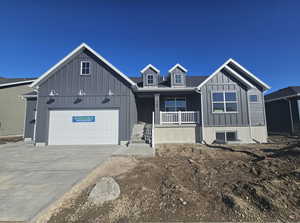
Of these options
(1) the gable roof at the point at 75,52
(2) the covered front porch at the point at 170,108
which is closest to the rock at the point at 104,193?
(2) the covered front porch at the point at 170,108

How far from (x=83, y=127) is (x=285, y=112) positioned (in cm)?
1899

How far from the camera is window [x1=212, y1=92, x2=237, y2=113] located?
35.4 ft

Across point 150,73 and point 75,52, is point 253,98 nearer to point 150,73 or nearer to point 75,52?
point 150,73

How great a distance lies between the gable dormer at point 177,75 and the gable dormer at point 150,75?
4.31ft

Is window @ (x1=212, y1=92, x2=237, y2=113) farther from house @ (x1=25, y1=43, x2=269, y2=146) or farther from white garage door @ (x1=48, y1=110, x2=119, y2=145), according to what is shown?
white garage door @ (x1=48, y1=110, x2=119, y2=145)

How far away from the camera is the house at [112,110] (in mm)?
10227

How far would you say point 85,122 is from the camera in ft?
33.6

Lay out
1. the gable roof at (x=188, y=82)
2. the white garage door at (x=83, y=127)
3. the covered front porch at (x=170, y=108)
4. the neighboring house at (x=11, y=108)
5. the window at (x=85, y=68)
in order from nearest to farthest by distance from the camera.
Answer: the white garage door at (x=83, y=127)
the window at (x=85, y=68)
the covered front porch at (x=170, y=108)
the gable roof at (x=188, y=82)
the neighboring house at (x=11, y=108)

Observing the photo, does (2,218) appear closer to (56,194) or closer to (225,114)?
(56,194)

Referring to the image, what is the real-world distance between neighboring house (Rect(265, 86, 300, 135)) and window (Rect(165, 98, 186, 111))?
34.7 feet

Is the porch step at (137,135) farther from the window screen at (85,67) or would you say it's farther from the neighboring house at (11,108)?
the neighboring house at (11,108)

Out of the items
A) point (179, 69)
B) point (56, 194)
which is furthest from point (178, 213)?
point (179, 69)

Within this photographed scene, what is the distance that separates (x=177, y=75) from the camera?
1258 cm

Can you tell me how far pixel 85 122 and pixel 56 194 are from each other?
291 inches
